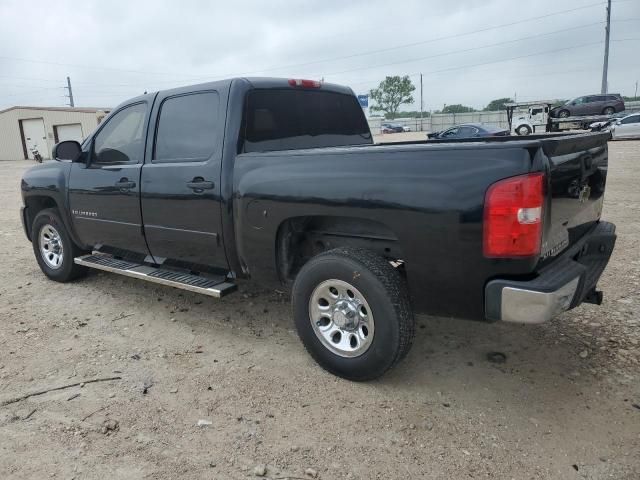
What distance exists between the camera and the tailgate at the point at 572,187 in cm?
271

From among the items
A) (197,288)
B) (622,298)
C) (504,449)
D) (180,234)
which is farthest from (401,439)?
(622,298)

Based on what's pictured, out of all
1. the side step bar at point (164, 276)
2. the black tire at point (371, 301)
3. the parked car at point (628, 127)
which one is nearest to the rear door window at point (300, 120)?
the side step bar at point (164, 276)

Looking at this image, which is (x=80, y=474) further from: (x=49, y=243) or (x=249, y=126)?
(x=49, y=243)

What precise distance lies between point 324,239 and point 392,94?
102 m

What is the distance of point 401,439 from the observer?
2.74m

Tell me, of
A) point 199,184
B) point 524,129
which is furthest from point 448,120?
point 199,184

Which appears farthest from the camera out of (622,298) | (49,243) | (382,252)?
(49,243)

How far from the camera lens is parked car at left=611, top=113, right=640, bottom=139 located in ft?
81.3

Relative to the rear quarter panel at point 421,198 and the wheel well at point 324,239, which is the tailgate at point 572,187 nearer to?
the rear quarter panel at point 421,198

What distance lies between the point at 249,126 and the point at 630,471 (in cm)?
315

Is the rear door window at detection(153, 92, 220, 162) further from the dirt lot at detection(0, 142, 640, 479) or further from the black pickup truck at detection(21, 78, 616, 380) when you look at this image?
the dirt lot at detection(0, 142, 640, 479)

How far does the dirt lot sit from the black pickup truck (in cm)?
43

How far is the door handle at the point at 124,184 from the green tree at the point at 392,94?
99.7 meters

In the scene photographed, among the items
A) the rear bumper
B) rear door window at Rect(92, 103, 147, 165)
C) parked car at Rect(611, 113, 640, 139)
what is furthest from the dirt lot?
parked car at Rect(611, 113, 640, 139)
